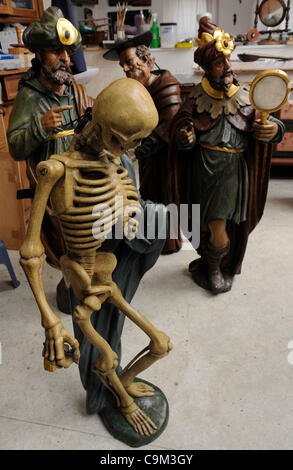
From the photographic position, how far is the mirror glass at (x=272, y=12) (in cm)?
402

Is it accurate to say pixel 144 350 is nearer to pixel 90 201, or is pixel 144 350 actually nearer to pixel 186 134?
pixel 90 201

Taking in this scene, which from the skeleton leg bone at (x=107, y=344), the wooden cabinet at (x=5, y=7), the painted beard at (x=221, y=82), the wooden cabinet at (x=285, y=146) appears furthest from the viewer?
the wooden cabinet at (x=285, y=146)

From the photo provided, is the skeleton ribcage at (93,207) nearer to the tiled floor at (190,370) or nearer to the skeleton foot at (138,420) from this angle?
the skeleton foot at (138,420)

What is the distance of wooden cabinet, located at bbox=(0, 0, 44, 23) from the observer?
3.39 meters

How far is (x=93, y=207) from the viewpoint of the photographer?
1031 mm

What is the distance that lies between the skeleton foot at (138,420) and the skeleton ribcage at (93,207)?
724 millimetres

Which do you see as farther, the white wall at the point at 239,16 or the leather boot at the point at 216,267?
the white wall at the point at 239,16

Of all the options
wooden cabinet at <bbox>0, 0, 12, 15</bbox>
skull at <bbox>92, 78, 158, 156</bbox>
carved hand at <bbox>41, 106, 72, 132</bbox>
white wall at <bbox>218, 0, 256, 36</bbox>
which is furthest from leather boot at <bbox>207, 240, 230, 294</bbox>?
white wall at <bbox>218, 0, 256, 36</bbox>

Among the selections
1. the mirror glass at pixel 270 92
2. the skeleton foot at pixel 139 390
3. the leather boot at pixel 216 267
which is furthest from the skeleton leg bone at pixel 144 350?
the mirror glass at pixel 270 92

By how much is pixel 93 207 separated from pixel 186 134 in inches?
42.7

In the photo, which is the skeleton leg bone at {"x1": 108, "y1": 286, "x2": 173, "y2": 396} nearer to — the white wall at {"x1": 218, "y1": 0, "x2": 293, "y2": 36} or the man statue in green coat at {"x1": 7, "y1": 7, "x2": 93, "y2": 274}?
the man statue in green coat at {"x1": 7, "y1": 7, "x2": 93, "y2": 274}

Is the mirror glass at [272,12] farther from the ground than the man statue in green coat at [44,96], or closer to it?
farther from the ground

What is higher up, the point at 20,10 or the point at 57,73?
the point at 20,10

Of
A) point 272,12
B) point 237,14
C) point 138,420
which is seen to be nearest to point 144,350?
point 138,420
